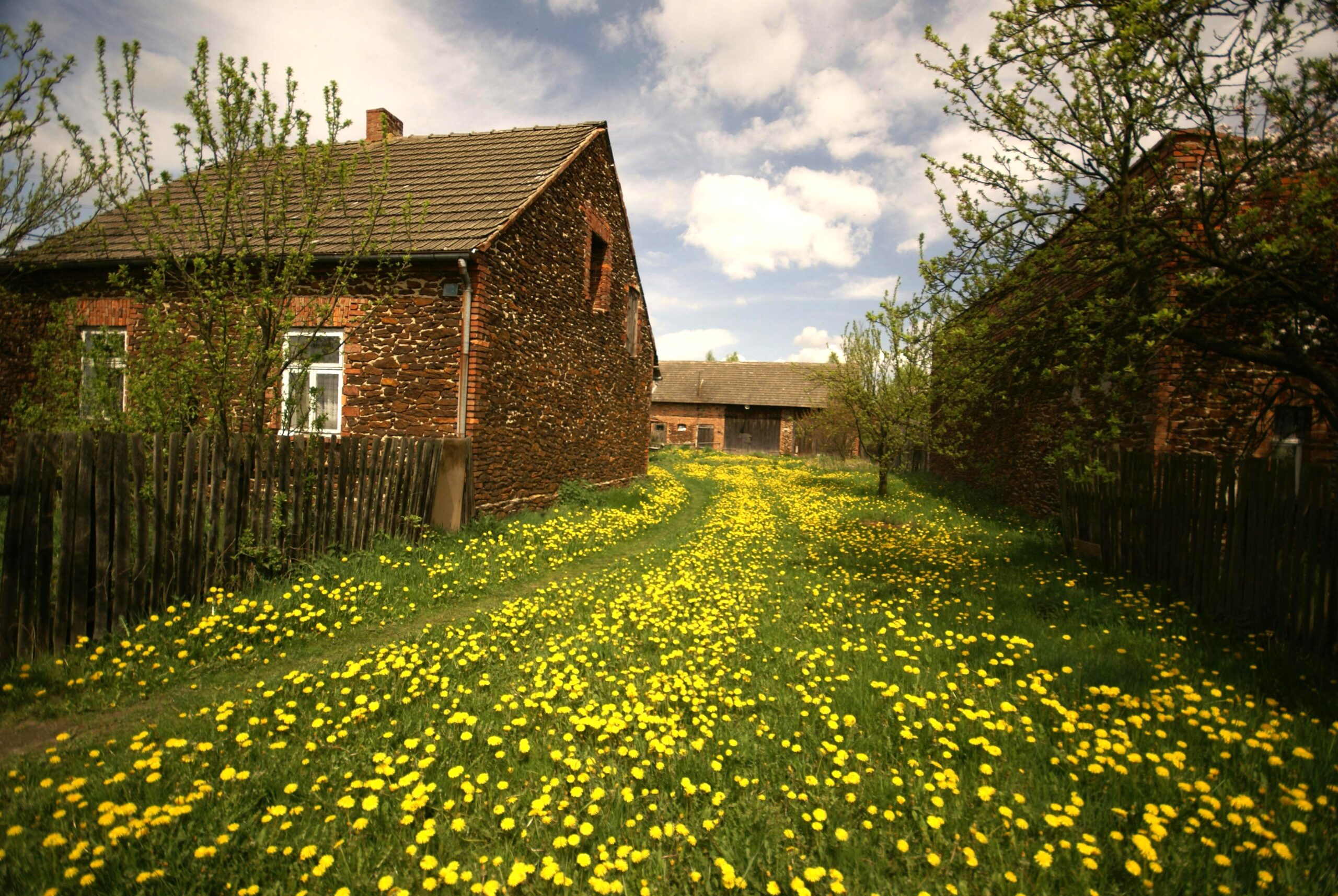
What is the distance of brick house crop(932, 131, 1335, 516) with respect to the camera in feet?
19.4

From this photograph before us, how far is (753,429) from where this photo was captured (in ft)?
125

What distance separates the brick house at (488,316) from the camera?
9211 mm

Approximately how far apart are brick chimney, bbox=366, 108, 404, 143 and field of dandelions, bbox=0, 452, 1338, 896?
40.0ft

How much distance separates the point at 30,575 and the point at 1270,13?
10900 mm

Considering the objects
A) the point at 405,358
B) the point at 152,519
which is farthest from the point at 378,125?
the point at 152,519

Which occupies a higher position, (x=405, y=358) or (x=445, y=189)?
(x=445, y=189)

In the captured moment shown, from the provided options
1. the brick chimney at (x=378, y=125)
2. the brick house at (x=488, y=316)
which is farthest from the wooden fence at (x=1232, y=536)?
the brick chimney at (x=378, y=125)

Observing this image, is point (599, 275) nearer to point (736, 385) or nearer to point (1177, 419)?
point (1177, 419)

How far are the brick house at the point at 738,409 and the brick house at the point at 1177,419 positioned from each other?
19.0m

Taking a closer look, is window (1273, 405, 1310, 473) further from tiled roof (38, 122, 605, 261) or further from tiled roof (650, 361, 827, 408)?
tiled roof (650, 361, 827, 408)

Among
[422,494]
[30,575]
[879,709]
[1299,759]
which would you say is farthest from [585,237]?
[1299,759]

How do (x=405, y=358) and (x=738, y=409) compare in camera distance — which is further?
(x=738, y=409)

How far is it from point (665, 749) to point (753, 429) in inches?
1379

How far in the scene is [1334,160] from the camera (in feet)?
14.6
